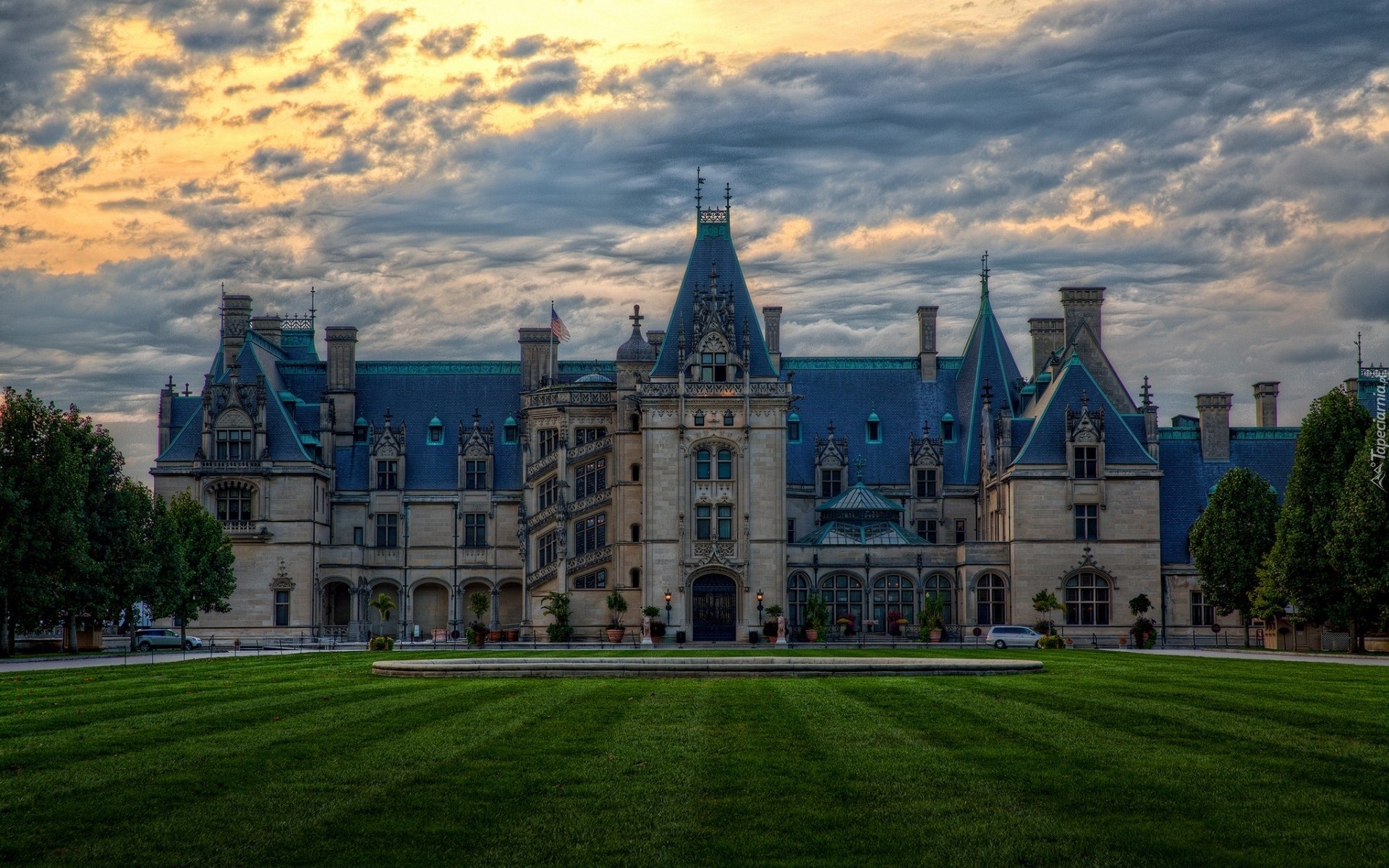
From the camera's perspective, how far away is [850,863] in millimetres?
14648

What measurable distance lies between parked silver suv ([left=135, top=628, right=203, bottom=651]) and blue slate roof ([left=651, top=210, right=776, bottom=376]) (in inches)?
1049

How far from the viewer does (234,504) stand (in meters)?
82.0

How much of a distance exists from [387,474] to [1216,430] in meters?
47.8

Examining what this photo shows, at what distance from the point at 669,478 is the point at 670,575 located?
4979 millimetres

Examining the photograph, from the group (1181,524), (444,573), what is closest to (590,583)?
(444,573)

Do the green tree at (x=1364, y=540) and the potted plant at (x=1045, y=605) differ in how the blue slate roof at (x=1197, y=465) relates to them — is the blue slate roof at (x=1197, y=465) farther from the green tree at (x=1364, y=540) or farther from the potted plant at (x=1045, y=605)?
the green tree at (x=1364, y=540)

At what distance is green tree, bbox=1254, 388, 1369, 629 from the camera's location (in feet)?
194

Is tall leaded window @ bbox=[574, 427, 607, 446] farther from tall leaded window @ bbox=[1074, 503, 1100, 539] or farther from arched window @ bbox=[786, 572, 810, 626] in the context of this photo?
tall leaded window @ bbox=[1074, 503, 1100, 539]

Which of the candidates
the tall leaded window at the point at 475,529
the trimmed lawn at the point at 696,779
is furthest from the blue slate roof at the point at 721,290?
the trimmed lawn at the point at 696,779

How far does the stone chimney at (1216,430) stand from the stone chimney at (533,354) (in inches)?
1511

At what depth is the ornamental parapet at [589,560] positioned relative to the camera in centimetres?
7681

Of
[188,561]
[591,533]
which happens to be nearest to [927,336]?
[591,533]

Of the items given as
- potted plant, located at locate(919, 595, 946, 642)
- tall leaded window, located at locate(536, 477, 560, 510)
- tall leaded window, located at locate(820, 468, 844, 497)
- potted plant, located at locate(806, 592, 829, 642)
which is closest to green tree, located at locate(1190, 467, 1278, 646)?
potted plant, located at locate(919, 595, 946, 642)

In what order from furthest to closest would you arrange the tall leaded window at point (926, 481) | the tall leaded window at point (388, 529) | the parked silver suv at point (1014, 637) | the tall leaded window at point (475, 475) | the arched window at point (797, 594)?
1. the tall leaded window at point (475, 475)
2. the tall leaded window at point (388, 529)
3. the tall leaded window at point (926, 481)
4. the arched window at point (797, 594)
5. the parked silver suv at point (1014, 637)
